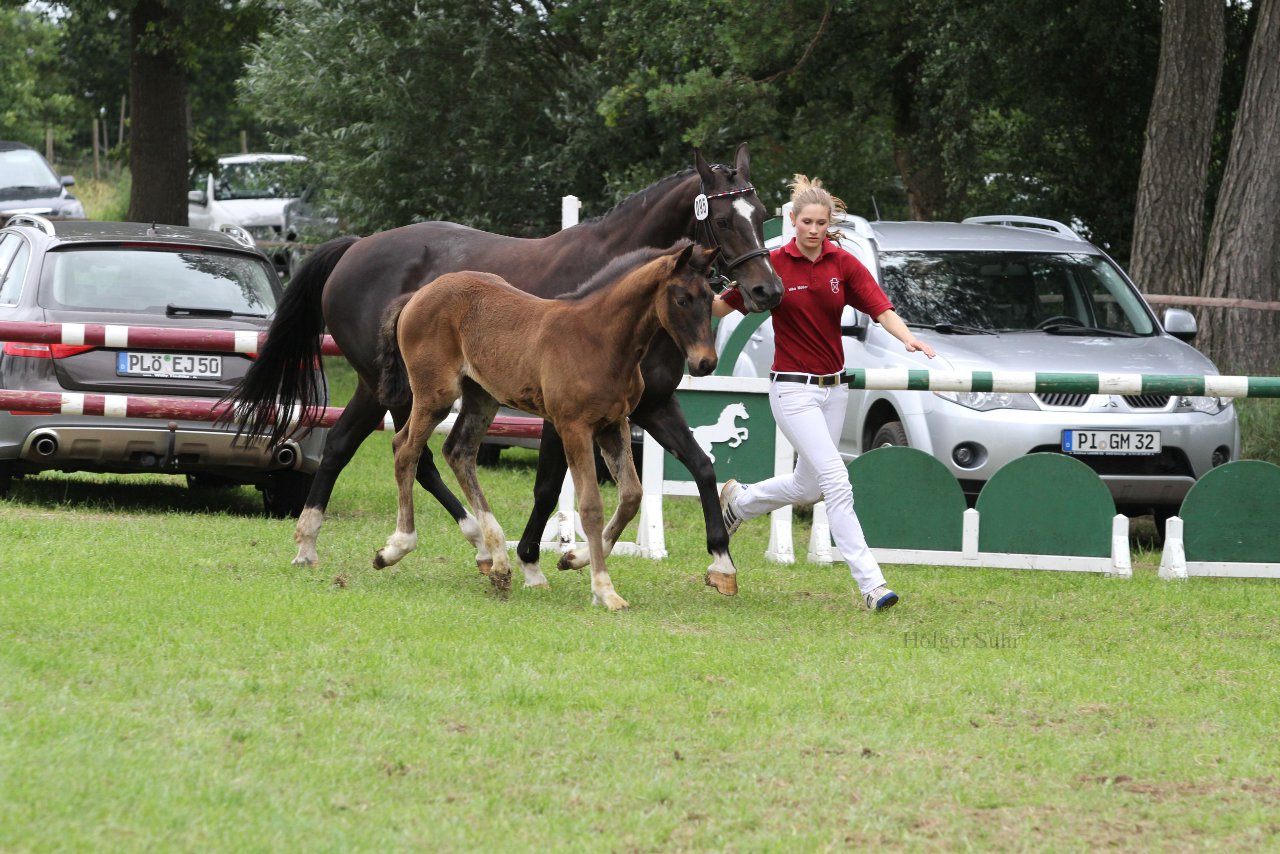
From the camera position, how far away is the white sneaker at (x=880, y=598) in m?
7.79

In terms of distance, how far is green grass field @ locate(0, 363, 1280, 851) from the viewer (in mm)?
4535

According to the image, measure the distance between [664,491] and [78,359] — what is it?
3.86 m

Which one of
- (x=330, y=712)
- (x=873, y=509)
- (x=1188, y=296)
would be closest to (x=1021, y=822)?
(x=330, y=712)

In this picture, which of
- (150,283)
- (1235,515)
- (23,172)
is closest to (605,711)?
(1235,515)

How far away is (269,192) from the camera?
30203mm

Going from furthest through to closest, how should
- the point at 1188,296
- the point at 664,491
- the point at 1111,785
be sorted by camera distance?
the point at 1188,296, the point at 664,491, the point at 1111,785

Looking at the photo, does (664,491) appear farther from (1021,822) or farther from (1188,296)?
(1188,296)

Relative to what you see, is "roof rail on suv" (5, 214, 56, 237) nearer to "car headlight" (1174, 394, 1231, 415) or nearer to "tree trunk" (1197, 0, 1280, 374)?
"car headlight" (1174, 394, 1231, 415)

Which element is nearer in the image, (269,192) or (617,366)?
(617,366)

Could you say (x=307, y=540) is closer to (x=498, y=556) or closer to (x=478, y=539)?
(x=478, y=539)

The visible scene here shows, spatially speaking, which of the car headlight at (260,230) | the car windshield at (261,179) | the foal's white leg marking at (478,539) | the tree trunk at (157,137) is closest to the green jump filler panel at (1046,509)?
the foal's white leg marking at (478,539)

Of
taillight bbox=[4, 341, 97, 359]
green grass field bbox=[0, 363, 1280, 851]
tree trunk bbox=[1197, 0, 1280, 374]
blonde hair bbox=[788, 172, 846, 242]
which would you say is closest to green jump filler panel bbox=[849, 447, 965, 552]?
green grass field bbox=[0, 363, 1280, 851]

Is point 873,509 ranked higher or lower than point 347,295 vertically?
lower

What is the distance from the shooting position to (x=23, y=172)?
29250 mm
